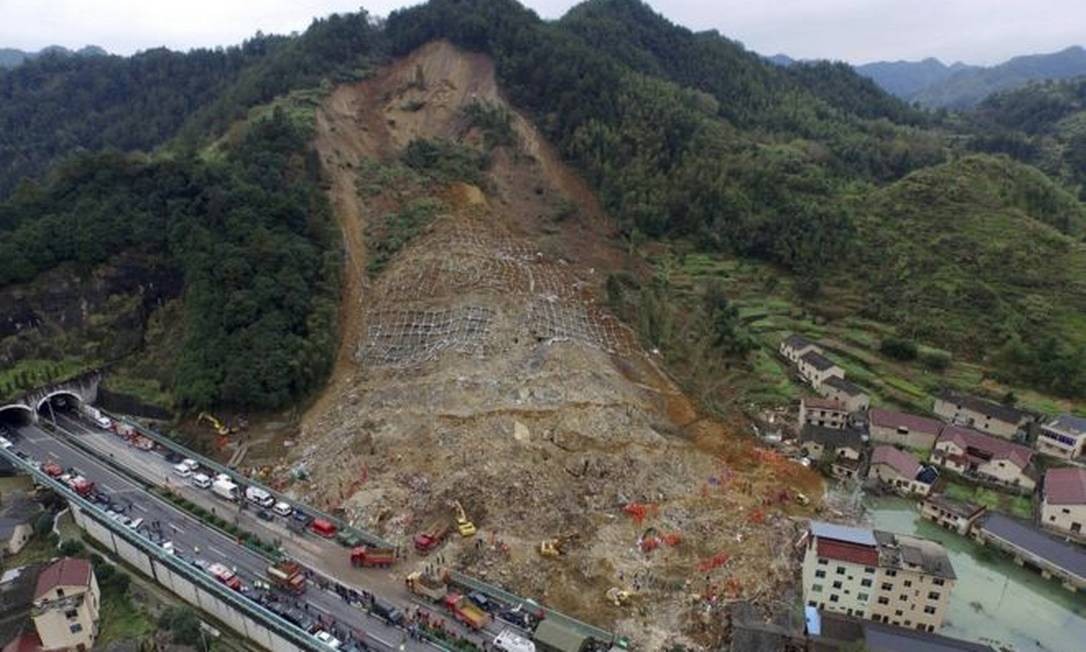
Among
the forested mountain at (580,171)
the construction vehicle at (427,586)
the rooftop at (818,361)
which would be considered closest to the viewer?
the construction vehicle at (427,586)

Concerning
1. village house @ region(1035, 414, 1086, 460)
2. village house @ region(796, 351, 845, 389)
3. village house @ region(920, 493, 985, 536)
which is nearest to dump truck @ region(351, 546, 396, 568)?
village house @ region(920, 493, 985, 536)

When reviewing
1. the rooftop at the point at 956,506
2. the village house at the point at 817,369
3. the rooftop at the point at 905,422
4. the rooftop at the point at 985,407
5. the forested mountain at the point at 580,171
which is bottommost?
the rooftop at the point at 956,506

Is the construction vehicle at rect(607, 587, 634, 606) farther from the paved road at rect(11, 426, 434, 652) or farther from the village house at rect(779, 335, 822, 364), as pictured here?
the village house at rect(779, 335, 822, 364)

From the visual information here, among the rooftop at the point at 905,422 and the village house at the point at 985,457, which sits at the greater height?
the rooftop at the point at 905,422

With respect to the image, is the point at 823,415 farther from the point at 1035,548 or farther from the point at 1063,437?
the point at 1063,437

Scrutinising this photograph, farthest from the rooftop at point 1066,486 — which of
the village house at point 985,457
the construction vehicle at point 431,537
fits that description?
the construction vehicle at point 431,537

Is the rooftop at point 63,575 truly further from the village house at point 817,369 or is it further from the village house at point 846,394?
the village house at point 817,369
